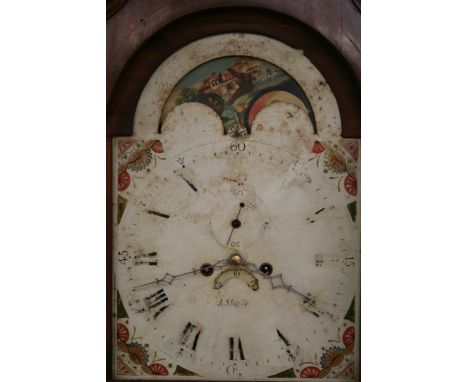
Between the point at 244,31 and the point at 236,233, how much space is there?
1.96 ft

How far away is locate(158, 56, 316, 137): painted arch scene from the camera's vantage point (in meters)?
2.15

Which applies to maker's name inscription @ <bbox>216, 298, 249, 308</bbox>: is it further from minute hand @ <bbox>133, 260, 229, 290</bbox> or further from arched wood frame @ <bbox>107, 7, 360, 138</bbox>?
arched wood frame @ <bbox>107, 7, 360, 138</bbox>

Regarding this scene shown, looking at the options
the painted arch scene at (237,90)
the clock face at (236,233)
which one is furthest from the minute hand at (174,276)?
the painted arch scene at (237,90)

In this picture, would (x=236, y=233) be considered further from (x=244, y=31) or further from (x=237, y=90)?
(x=244, y=31)

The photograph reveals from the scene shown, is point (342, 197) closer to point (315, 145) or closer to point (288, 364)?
point (315, 145)

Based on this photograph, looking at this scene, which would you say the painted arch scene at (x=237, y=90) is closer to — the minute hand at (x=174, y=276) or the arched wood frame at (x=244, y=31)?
the arched wood frame at (x=244, y=31)

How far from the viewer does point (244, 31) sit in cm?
214

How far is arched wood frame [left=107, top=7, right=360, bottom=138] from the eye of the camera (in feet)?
6.98

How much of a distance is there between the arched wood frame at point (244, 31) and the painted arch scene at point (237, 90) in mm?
88

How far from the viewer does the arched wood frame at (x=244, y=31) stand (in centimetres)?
213

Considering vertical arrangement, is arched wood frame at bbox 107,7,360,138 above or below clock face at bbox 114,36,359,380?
above

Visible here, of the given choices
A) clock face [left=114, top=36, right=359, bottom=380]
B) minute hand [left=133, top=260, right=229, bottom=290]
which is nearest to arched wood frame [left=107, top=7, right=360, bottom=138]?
clock face [left=114, top=36, right=359, bottom=380]

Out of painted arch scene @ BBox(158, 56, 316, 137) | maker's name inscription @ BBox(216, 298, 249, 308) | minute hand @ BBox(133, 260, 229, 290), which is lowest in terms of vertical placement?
maker's name inscription @ BBox(216, 298, 249, 308)

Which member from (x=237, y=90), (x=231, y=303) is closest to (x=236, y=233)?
(x=231, y=303)
